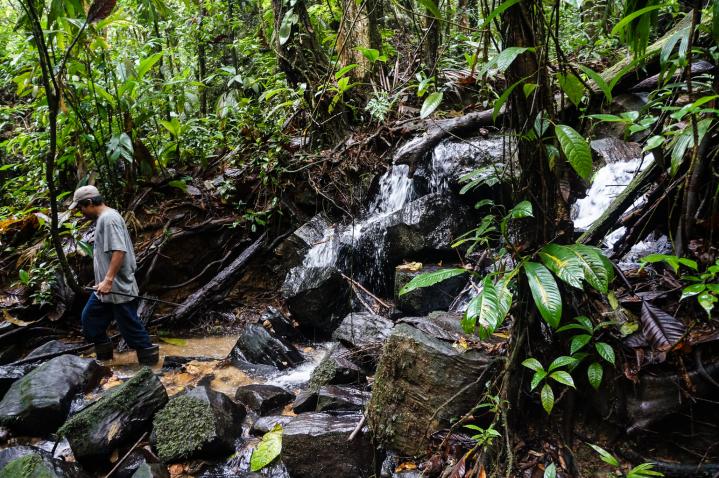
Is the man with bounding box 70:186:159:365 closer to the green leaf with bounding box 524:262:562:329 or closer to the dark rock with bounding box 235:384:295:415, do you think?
the dark rock with bounding box 235:384:295:415

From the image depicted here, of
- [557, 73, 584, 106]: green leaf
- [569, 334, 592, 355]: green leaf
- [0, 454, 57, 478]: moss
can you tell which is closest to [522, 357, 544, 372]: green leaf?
[569, 334, 592, 355]: green leaf

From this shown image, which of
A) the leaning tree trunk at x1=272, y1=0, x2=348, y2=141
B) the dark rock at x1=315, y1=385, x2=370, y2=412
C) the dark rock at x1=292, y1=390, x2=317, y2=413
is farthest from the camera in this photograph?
the leaning tree trunk at x1=272, y1=0, x2=348, y2=141

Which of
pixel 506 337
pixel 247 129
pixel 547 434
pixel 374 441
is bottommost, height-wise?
pixel 374 441

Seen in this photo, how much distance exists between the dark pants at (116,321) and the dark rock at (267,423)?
2.27 meters

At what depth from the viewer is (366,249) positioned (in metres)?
6.22

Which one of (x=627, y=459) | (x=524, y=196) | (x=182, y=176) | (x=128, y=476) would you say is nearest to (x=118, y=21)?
(x=182, y=176)

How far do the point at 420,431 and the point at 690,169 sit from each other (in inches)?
86.5

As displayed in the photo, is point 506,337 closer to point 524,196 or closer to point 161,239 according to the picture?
point 524,196

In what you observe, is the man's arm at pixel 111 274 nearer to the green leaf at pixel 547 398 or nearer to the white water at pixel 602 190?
the green leaf at pixel 547 398

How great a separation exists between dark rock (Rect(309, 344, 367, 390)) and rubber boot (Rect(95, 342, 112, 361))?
113 inches

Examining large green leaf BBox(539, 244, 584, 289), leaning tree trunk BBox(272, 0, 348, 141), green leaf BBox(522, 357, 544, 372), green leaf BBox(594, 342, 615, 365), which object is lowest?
green leaf BBox(522, 357, 544, 372)

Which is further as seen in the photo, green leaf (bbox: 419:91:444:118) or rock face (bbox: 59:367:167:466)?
rock face (bbox: 59:367:167:466)

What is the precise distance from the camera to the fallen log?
6.36m

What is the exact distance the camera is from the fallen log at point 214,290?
20.9ft
